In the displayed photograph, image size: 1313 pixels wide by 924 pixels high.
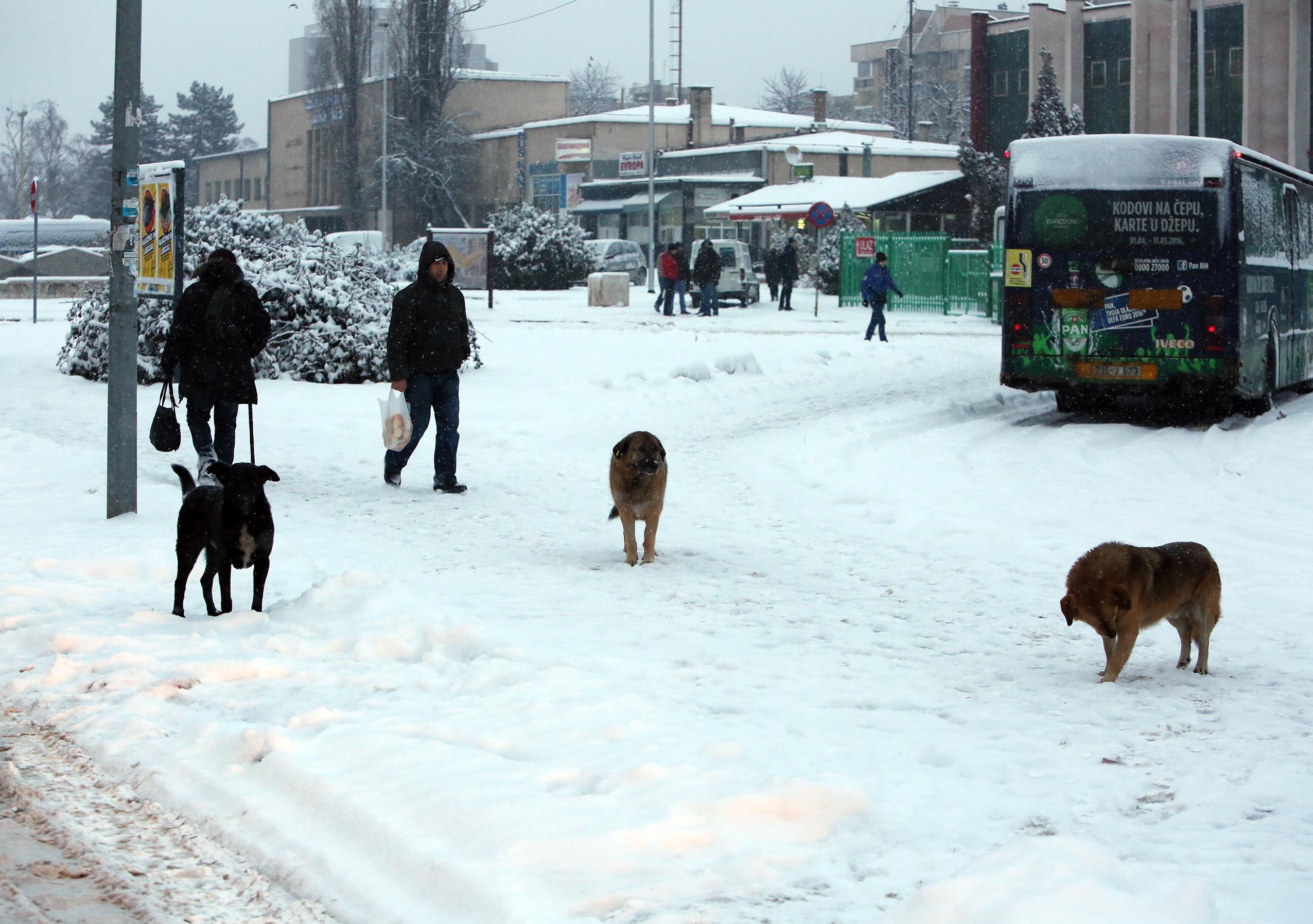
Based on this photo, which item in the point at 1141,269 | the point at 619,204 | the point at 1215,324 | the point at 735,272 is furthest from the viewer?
the point at 619,204

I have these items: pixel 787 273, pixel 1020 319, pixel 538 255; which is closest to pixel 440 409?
pixel 1020 319

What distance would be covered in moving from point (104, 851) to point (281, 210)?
94047 millimetres

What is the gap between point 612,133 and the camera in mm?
79062

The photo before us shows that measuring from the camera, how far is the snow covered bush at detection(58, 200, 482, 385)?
19781mm

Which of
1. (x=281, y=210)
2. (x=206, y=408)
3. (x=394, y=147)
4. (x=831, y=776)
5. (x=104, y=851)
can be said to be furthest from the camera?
(x=281, y=210)

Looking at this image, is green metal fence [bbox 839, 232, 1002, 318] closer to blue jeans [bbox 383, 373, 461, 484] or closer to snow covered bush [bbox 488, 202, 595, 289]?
snow covered bush [bbox 488, 202, 595, 289]

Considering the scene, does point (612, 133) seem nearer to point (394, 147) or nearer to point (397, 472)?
point (394, 147)

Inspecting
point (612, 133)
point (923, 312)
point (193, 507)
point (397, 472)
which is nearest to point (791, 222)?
point (923, 312)

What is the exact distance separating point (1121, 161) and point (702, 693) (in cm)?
1163

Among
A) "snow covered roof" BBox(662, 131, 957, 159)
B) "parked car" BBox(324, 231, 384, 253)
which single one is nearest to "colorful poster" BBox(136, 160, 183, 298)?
"parked car" BBox(324, 231, 384, 253)

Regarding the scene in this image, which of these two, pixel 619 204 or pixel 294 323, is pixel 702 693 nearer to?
pixel 294 323

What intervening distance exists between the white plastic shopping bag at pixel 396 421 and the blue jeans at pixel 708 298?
989 inches

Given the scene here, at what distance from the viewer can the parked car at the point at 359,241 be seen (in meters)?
22.2

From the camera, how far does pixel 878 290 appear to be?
28.5 m
